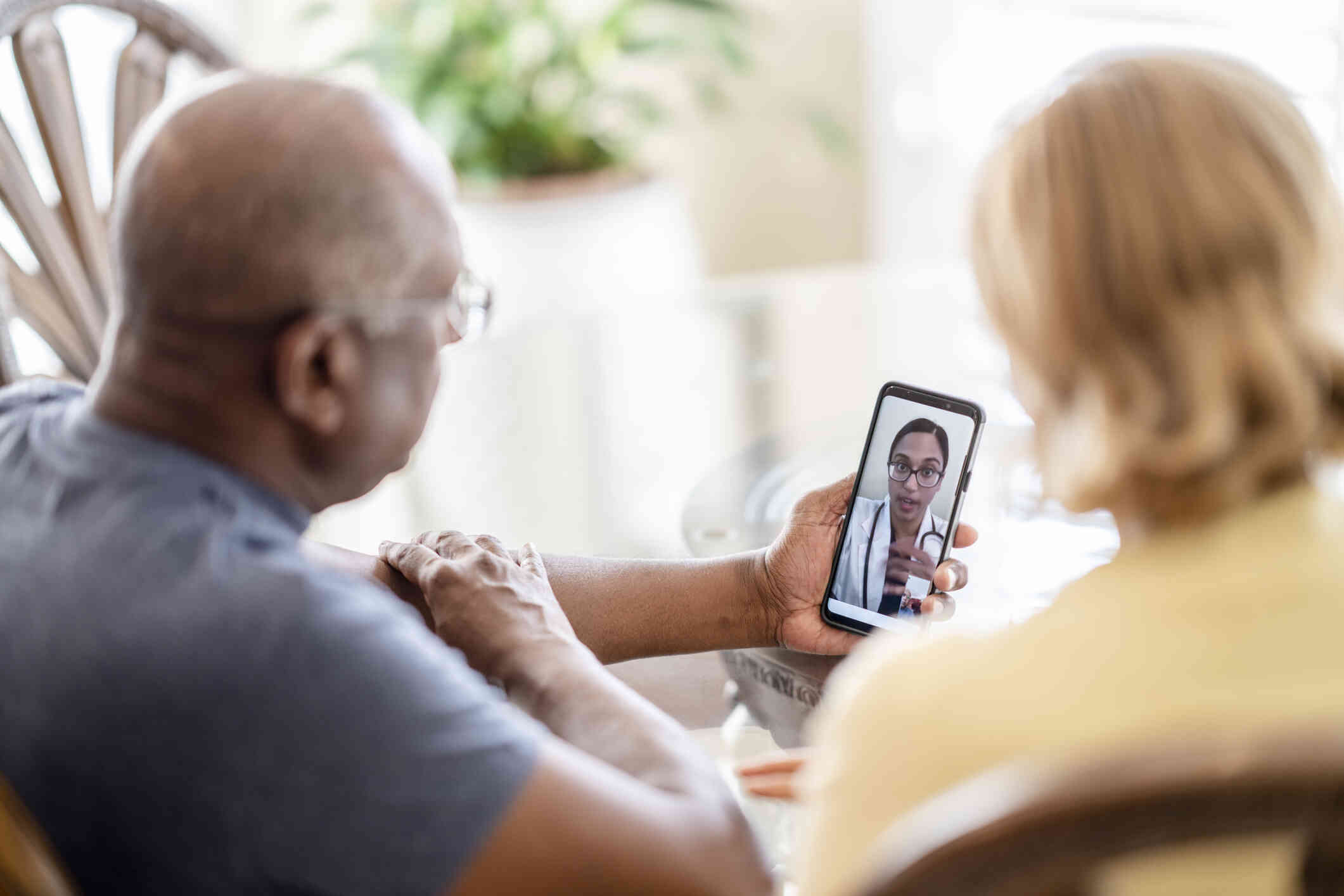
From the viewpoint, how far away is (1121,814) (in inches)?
19.0

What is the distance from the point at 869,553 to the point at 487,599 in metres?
0.32

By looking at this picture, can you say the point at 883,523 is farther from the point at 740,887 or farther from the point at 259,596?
the point at 259,596

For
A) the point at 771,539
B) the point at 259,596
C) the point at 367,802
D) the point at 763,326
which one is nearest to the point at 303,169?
the point at 259,596

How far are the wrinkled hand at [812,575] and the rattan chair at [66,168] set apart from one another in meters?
0.90

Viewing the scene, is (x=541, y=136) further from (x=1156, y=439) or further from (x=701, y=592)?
(x=1156, y=439)

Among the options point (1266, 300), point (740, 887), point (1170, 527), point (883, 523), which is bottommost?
point (740, 887)

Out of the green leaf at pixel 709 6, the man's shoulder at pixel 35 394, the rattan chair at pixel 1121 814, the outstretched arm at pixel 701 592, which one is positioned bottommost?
the outstretched arm at pixel 701 592

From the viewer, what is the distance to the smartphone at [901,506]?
1064mm

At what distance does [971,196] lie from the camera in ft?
2.37

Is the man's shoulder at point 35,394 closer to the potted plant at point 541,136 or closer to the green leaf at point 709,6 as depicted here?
the potted plant at point 541,136

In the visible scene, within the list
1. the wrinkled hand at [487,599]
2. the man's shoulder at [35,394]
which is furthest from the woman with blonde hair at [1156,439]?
the man's shoulder at [35,394]

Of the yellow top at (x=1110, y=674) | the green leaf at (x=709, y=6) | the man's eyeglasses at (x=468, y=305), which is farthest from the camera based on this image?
the green leaf at (x=709, y=6)

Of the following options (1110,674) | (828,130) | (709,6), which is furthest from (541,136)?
(1110,674)

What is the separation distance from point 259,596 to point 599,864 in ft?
0.79
